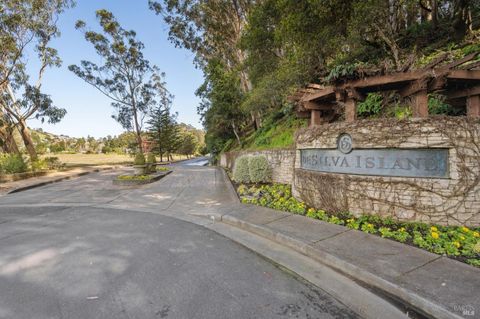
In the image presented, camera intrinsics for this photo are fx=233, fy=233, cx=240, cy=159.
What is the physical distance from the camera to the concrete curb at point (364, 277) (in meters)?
2.12

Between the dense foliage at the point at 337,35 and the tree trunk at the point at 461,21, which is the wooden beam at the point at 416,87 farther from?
the tree trunk at the point at 461,21

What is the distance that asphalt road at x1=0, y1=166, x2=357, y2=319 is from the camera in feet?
7.64

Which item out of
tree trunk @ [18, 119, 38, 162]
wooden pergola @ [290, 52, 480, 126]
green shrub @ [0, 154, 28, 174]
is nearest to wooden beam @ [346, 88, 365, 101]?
wooden pergola @ [290, 52, 480, 126]

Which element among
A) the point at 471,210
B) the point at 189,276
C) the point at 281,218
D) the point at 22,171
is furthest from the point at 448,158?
the point at 22,171

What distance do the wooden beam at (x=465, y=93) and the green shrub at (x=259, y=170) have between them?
5.53 meters

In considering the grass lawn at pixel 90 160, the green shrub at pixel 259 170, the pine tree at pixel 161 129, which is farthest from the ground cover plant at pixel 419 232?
the pine tree at pixel 161 129

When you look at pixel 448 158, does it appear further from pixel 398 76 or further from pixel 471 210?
pixel 398 76

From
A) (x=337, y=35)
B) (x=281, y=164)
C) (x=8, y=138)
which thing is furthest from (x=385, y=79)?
(x=8, y=138)

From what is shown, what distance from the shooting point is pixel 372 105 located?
7.15 meters

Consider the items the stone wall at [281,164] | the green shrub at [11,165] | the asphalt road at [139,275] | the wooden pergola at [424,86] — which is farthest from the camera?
the green shrub at [11,165]

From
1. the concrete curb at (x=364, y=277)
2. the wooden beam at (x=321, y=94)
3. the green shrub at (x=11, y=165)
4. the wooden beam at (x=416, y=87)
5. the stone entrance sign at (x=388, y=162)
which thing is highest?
the wooden beam at (x=321, y=94)

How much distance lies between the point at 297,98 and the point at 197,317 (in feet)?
18.0

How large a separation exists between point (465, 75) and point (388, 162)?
2.03 meters

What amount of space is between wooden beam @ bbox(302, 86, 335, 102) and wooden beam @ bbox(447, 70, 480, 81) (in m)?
1.95
